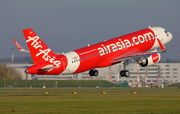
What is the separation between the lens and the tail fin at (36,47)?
179ft

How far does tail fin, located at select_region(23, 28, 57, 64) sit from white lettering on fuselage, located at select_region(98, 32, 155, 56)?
9.43 metres

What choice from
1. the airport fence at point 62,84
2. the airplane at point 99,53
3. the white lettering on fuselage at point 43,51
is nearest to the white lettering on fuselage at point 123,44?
the airplane at point 99,53

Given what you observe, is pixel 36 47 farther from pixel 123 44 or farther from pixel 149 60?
pixel 149 60

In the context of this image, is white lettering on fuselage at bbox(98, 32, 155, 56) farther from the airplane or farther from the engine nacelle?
the engine nacelle

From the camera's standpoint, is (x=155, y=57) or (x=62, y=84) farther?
(x=62, y=84)

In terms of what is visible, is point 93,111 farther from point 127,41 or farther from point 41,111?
point 127,41

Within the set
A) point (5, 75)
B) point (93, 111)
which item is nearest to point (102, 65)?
point (93, 111)

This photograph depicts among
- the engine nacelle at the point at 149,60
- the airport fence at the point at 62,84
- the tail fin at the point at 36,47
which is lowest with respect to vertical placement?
the airport fence at the point at 62,84

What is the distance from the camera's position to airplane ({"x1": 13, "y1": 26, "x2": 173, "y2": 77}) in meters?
55.2

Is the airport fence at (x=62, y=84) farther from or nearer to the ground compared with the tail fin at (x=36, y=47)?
nearer to the ground

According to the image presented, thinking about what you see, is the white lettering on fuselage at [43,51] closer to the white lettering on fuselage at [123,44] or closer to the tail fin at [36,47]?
the tail fin at [36,47]

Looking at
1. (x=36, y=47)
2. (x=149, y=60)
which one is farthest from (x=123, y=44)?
(x=36, y=47)

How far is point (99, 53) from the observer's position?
2386 inches

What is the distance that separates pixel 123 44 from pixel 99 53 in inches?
210
